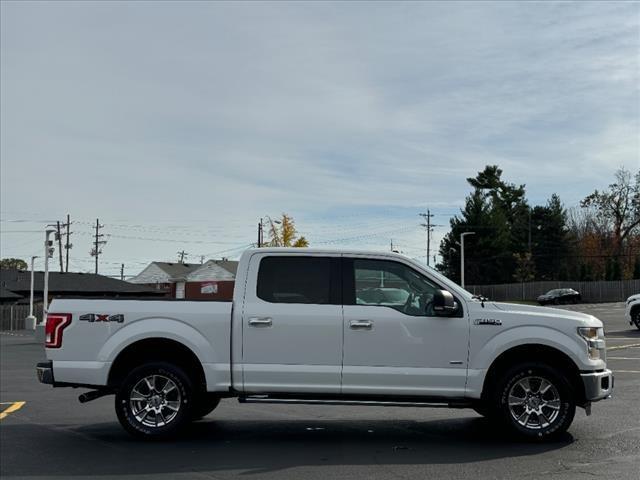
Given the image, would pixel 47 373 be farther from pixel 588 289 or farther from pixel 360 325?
pixel 588 289

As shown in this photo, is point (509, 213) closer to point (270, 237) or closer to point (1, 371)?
point (270, 237)

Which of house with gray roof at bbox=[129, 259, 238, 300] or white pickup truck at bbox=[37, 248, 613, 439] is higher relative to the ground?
house with gray roof at bbox=[129, 259, 238, 300]

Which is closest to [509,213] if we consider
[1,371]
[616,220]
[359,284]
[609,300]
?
[616,220]

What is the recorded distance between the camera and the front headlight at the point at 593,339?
8.26m

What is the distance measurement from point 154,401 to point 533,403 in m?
4.06

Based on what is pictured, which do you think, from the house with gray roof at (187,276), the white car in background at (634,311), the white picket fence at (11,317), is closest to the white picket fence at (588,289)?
the house with gray roof at (187,276)

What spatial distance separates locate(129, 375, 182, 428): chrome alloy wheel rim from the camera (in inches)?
329

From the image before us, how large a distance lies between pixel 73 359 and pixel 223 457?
209cm

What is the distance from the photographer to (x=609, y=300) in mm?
72625

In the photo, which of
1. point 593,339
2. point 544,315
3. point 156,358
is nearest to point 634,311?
point 593,339

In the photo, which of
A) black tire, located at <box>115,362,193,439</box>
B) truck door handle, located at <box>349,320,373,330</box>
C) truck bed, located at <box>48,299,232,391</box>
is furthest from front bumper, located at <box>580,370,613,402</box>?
black tire, located at <box>115,362,193,439</box>

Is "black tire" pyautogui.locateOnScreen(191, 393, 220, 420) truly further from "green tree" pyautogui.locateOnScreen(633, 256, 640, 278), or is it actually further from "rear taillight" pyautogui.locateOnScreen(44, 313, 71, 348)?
"green tree" pyautogui.locateOnScreen(633, 256, 640, 278)

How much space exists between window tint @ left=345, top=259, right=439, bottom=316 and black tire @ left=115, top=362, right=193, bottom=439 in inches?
82.5

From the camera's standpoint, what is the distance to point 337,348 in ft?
26.8
